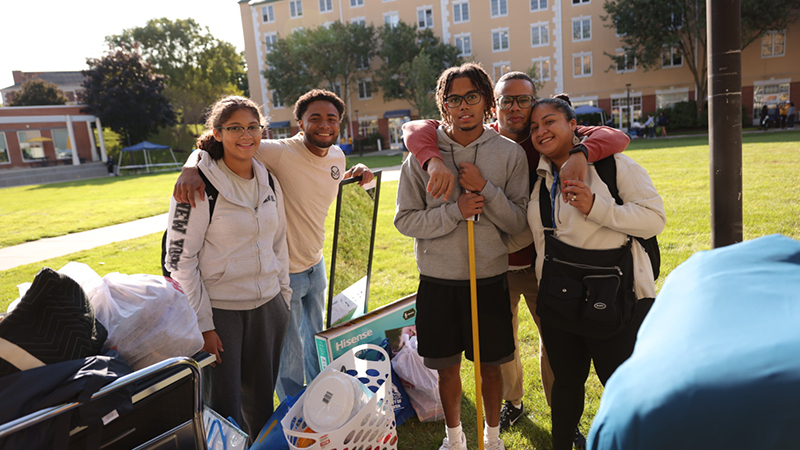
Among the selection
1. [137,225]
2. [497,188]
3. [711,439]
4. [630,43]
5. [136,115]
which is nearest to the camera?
[711,439]

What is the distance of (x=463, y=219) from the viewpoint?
2.58m

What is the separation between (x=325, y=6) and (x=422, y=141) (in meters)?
47.2

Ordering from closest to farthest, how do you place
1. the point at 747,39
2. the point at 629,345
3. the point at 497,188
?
the point at 629,345
the point at 497,188
the point at 747,39

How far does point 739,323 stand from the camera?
89 centimetres

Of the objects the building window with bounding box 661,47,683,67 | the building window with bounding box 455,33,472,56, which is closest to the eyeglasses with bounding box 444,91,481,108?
the building window with bounding box 661,47,683,67

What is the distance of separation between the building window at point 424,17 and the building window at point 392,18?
73.8 inches

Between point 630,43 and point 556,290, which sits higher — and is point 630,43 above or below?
above

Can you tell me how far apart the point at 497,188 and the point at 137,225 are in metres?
11.3

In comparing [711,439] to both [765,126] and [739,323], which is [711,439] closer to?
[739,323]

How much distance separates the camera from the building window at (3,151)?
43225mm

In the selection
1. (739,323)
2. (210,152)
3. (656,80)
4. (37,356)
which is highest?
(656,80)

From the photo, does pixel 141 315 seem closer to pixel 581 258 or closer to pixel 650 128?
pixel 581 258

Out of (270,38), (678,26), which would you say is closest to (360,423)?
(678,26)

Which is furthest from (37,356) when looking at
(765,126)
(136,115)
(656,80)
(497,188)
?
(136,115)
